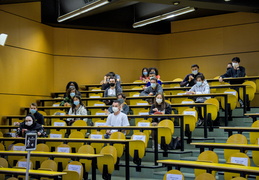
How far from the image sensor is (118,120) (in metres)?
8.34

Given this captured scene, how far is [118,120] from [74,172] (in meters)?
2.13

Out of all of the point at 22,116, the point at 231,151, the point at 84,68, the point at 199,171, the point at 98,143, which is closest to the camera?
the point at 199,171

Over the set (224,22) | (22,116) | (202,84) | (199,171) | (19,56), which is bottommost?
(199,171)

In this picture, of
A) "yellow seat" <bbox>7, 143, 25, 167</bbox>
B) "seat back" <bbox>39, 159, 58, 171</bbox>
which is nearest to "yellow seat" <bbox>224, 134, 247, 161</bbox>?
"seat back" <bbox>39, 159, 58, 171</bbox>

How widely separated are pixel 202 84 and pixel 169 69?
168 inches

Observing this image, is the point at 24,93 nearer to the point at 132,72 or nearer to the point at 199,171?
the point at 132,72

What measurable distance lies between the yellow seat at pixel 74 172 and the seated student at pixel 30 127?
2.34 m

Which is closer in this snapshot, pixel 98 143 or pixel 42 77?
pixel 98 143

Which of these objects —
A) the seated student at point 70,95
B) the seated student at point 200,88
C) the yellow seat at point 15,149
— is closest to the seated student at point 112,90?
the seated student at point 70,95

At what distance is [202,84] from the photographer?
381 inches

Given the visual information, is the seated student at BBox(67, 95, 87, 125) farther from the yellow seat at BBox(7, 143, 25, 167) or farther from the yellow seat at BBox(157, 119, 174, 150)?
the yellow seat at BBox(157, 119, 174, 150)

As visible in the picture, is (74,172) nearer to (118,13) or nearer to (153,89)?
(153,89)

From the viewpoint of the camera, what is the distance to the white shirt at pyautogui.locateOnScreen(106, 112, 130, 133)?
327 inches

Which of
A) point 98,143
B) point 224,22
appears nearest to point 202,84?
point 98,143
